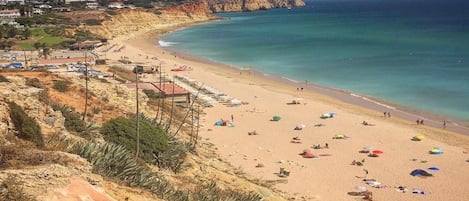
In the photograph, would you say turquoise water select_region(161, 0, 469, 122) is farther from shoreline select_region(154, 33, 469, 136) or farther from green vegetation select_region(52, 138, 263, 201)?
green vegetation select_region(52, 138, 263, 201)

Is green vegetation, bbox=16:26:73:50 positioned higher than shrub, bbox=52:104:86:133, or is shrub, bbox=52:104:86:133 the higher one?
shrub, bbox=52:104:86:133

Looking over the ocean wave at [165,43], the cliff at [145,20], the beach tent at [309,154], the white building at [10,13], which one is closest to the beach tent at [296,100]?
the beach tent at [309,154]

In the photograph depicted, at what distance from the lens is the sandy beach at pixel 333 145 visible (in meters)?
21.7

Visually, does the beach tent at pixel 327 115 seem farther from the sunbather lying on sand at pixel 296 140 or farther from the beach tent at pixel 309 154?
the beach tent at pixel 309 154

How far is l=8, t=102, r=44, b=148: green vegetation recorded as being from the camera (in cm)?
1107

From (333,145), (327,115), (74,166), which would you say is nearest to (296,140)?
(333,145)

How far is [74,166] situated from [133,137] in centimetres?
829

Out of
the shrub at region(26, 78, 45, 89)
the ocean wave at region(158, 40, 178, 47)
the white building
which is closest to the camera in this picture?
the shrub at region(26, 78, 45, 89)

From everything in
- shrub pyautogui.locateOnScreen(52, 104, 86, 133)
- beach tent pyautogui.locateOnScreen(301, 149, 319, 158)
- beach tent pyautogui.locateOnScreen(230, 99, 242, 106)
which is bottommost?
beach tent pyautogui.locateOnScreen(230, 99, 242, 106)

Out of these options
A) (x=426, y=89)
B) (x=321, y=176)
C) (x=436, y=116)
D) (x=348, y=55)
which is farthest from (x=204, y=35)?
(x=321, y=176)

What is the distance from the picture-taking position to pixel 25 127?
36.8 feet

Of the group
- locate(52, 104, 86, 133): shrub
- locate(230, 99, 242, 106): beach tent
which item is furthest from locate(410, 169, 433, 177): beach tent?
locate(230, 99, 242, 106): beach tent

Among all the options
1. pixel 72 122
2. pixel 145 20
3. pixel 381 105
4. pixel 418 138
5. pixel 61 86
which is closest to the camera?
pixel 72 122

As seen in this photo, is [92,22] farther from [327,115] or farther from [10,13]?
[327,115]
